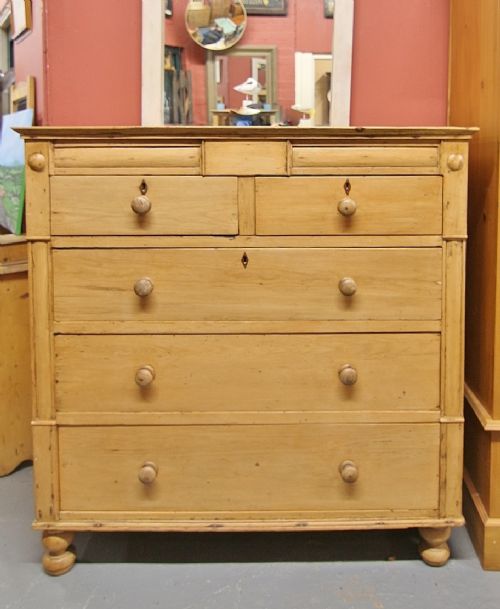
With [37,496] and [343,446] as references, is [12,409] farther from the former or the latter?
[343,446]

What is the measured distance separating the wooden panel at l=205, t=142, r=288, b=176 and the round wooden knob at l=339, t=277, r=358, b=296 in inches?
12.1

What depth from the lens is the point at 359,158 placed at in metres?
1.66

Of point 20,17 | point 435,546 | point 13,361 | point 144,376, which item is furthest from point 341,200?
point 20,17

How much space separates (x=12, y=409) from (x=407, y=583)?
4.69 ft

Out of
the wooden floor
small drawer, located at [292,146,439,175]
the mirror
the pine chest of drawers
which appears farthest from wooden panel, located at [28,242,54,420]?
the mirror

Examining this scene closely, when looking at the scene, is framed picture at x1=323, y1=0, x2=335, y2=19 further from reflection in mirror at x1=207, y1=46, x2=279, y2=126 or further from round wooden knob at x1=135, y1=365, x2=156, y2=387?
round wooden knob at x1=135, y1=365, x2=156, y2=387

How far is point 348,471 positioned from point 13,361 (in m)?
1.26

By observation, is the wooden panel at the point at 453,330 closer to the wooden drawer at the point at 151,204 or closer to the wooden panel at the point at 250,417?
the wooden panel at the point at 250,417

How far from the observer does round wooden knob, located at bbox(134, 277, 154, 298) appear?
1.66 meters

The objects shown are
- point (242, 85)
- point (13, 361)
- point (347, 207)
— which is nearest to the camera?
point (347, 207)

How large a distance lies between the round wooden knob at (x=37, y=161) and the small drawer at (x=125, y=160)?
3 centimetres

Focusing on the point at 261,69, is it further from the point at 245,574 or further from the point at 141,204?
the point at 245,574

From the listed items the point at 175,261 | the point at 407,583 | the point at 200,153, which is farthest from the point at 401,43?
the point at 407,583

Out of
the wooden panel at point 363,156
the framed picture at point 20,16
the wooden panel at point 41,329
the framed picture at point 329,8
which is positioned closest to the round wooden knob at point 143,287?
the wooden panel at point 41,329
